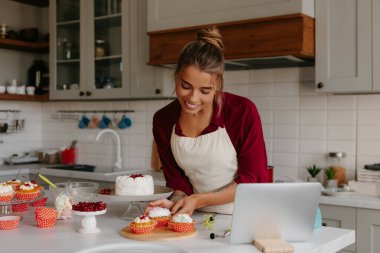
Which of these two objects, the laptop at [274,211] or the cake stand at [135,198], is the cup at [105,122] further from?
the laptop at [274,211]

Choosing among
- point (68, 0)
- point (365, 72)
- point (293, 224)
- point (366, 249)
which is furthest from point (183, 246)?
point (68, 0)

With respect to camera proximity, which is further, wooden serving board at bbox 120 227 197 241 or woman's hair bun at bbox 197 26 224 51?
woman's hair bun at bbox 197 26 224 51

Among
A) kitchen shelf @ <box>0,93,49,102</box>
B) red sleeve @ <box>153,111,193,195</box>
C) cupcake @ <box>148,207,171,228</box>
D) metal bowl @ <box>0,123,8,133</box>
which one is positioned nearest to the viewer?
cupcake @ <box>148,207,171,228</box>

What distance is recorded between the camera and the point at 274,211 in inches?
62.9

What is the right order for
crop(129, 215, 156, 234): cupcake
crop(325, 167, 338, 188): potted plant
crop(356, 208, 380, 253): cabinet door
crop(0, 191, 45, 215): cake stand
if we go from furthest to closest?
crop(325, 167, 338, 188): potted plant < crop(356, 208, 380, 253): cabinet door < crop(0, 191, 45, 215): cake stand < crop(129, 215, 156, 234): cupcake

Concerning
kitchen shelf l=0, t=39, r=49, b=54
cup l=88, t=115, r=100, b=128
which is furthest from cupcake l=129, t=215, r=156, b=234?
kitchen shelf l=0, t=39, r=49, b=54

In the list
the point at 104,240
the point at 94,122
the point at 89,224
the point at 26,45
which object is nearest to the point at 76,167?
the point at 94,122

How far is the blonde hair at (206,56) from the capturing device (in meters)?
1.96

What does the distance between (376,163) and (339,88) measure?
1.84 feet

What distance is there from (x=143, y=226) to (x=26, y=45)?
3.46 meters

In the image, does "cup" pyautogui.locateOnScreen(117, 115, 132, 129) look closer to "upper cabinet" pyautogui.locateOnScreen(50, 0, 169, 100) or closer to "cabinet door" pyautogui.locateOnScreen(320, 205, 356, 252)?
"upper cabinet" pyautogui.locateOnScreen(50, 0, 169, 100)

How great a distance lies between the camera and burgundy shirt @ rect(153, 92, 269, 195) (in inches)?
81.7

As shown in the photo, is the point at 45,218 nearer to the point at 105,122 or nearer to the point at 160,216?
the point at 160,216

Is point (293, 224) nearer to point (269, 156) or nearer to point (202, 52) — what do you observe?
point (202, 52)
